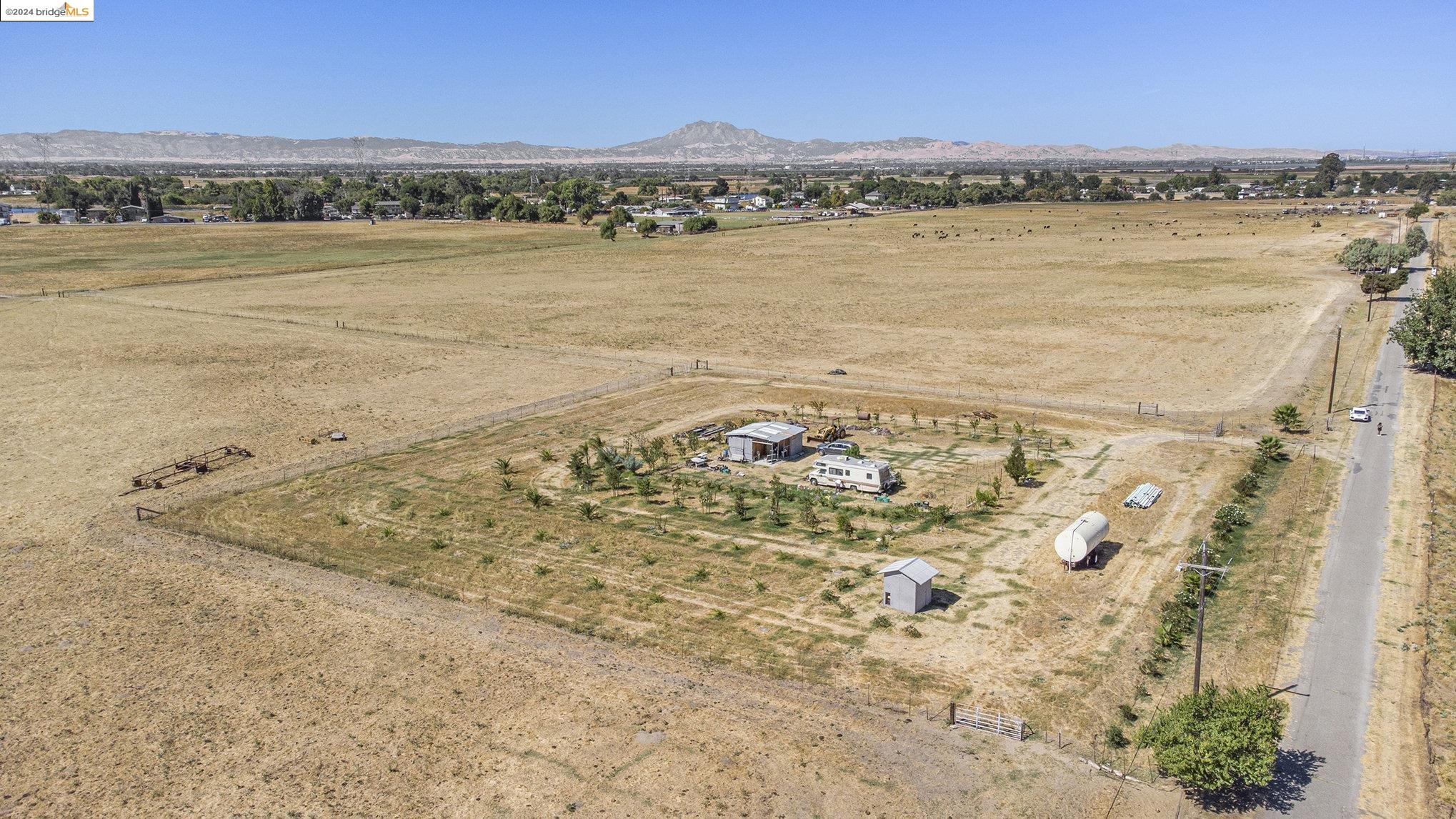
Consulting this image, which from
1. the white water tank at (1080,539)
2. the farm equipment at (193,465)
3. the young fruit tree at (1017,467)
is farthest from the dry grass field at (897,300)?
the farm equipment at (193,465)

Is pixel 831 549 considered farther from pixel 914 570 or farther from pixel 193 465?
pixel 193 465

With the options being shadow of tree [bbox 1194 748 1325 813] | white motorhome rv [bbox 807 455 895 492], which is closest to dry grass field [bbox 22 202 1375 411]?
white motorhome rv [bbox 807 455 895 492]

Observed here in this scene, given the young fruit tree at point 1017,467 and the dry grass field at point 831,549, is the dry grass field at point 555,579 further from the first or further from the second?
the young fruit tree at point 1017,467

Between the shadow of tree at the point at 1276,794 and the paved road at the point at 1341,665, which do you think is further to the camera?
the paved road at the point at 1341,665

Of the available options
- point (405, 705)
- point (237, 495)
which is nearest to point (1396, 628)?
point (405, 705)

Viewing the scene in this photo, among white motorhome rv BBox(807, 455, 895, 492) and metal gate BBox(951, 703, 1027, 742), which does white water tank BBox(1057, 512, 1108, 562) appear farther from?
metal gate BBox(951, 703, 1027, 742)

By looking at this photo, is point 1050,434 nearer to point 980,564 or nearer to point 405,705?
point 980,564

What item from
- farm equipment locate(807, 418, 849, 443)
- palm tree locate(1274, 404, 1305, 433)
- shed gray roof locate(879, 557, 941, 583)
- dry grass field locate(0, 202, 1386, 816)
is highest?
palm tree locate(1274, 404, 1305, 433)
